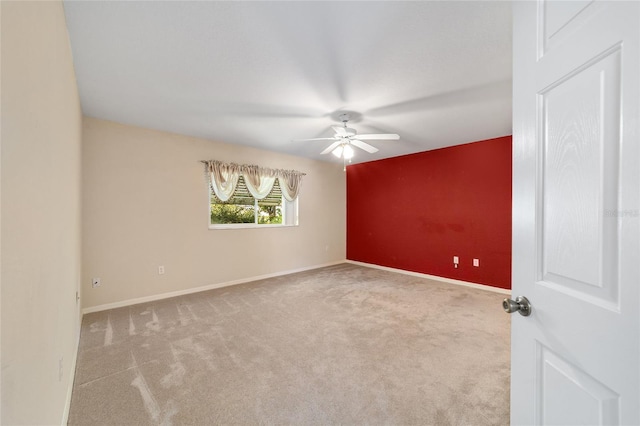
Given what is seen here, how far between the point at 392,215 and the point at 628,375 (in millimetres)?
4950

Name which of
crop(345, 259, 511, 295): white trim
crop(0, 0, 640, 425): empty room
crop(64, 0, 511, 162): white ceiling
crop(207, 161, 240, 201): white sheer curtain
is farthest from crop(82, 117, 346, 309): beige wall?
crop(345, 259, 511, 295): white trim

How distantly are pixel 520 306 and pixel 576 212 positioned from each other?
1.17ft

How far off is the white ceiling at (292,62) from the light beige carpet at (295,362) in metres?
2.34

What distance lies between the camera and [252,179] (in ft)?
15.1

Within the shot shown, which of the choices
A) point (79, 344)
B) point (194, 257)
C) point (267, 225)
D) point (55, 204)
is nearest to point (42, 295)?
point (55, 204)

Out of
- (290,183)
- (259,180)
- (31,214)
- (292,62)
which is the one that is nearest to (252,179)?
(259,180)

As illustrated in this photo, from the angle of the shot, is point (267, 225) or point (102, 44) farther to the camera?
point (267, 225)

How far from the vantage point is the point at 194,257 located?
401 cm

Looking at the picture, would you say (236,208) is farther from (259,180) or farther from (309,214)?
(309,214)

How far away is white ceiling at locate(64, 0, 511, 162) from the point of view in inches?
62.1

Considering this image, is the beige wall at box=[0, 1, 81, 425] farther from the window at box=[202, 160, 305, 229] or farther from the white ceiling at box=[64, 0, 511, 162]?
the window at box=[202, 160, 305, 229]

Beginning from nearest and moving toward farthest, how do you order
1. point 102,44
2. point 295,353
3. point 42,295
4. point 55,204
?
1. point 42,295
2. point 55,204
3. point 102,44
4. point 295,353

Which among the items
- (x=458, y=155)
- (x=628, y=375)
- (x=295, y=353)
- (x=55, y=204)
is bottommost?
(x=295, y=353)

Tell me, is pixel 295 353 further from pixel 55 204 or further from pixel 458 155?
pixel 458 155
